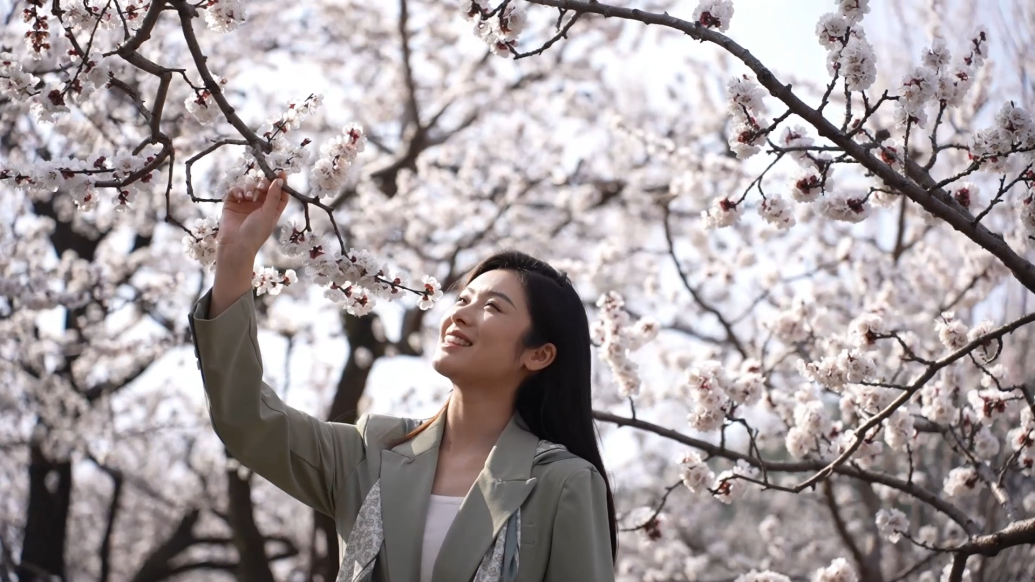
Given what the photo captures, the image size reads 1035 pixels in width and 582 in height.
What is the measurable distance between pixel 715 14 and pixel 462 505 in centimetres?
122

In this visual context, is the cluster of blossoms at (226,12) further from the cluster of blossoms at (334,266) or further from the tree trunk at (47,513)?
the tree trunk at (47,513)

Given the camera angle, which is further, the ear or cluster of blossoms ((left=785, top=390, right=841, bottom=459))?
cluster of blossoms ((left=785, top=390, right=841, bottom=459))

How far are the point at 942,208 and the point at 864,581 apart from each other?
290 centimetres

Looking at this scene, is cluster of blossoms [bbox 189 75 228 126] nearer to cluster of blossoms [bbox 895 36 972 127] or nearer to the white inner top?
the white inner top

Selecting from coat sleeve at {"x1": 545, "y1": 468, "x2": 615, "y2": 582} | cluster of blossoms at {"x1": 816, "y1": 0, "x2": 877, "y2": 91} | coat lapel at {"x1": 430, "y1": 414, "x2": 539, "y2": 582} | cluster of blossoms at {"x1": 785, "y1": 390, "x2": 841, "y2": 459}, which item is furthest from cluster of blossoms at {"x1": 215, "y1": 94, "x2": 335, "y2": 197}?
cluster of blossoms at {"x1": 785, "y1": 390, "x2": 841, "y2": 459}

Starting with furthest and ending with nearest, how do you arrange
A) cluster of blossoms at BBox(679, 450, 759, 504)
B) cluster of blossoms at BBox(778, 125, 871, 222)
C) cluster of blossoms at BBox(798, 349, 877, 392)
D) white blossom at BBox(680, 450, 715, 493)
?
white blossom at BBox(680, 450, 715, 493) < cluster of blossoms at BBox(679, 450, 759, 504) < cluster of blossoms at BBox(798, 349, 877, 392) < cluster of blossoms at BBox(778, 125, 871, 222)

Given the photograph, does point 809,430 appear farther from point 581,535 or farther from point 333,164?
point 333,164

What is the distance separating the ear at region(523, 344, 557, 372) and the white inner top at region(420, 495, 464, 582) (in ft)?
1.07

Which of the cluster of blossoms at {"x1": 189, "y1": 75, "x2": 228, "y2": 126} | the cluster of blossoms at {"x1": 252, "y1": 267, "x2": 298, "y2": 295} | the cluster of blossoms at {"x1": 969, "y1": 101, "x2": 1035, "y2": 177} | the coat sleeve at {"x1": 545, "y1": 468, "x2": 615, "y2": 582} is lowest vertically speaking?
the coat sleeve at {"x1": 545, "y1": 468, "x2": 615, "y2": 582}

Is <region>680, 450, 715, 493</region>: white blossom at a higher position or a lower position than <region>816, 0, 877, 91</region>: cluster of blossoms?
lower

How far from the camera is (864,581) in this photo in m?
4.57

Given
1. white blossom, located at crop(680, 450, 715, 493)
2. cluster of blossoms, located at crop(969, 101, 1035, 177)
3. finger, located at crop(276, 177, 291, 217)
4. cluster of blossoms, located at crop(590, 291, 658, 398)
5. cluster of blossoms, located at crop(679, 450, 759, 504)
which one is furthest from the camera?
cluster of blossoms, located at crop(590, 291, 658, 398)

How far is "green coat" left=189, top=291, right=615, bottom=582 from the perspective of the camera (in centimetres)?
177

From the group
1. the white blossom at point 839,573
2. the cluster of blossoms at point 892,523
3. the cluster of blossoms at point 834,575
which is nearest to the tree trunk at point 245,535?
the cluster of blossoms at point 834,575
